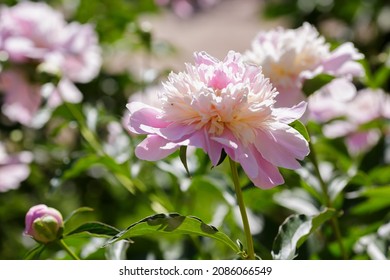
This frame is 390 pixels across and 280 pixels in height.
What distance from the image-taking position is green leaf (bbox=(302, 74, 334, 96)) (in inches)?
36.5

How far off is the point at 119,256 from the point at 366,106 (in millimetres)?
768

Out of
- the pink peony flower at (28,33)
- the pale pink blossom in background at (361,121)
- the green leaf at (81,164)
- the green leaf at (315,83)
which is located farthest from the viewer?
the pale pink blossom in background at (361,121)

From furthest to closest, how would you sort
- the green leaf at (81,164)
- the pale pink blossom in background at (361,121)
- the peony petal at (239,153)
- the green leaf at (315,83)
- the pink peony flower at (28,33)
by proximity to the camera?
the pale pink blossom in background at (361,121)
the pink peony flower at (28,33)
the green leaf at (81,164)
the green leaf at (315,83)
the peony petal at (239,153)

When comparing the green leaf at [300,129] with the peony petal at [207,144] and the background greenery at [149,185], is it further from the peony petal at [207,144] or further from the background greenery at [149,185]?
the background greenery at [149,185]

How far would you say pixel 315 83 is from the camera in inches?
37.0

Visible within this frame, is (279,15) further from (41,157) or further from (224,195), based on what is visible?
(224,195)

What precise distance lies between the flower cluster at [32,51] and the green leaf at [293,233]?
0.59 meters

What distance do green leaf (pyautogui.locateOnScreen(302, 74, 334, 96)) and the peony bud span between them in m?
0.35

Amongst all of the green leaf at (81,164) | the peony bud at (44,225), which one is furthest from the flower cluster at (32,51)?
the peony bud at (44,225)

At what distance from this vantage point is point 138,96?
5.00ft

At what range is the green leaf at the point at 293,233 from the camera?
0.77 meters

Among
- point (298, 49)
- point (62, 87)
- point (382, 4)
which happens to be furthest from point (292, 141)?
point (382, 4)

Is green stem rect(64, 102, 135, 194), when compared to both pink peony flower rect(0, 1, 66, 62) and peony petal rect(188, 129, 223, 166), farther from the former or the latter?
peony petal rect(188, 129, 223, 166)

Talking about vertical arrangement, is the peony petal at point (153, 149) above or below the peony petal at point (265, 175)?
above
